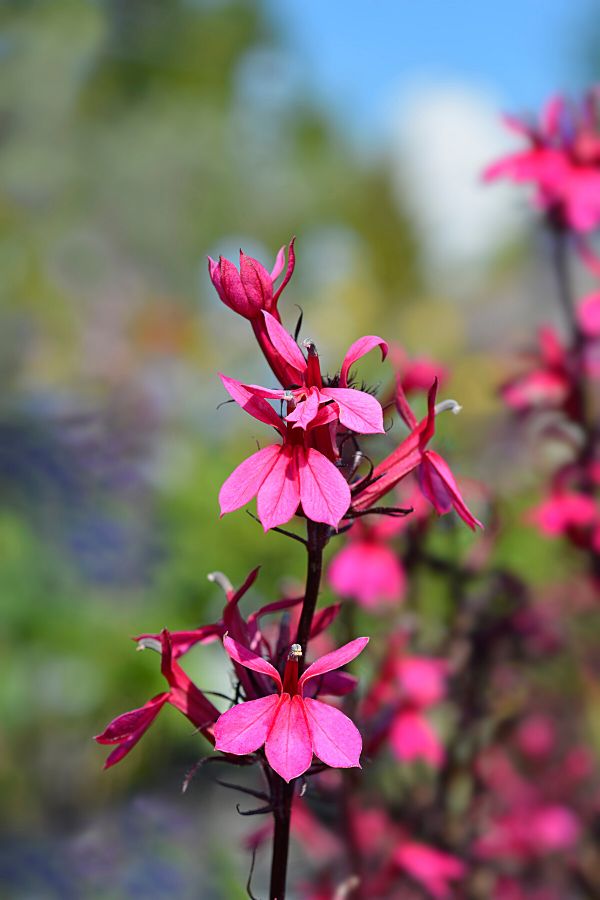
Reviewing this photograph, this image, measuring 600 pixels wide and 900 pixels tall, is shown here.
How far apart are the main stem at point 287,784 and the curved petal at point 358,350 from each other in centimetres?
6

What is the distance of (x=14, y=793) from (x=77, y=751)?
0.14 m

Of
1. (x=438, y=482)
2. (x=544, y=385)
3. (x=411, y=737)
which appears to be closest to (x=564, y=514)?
(x=544, y=385)

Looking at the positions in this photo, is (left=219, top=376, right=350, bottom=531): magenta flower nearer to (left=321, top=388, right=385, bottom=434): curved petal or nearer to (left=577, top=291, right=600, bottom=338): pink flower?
(left=321, top=388, right=385, bottom=434): curved petal

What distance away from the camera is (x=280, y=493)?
0.37 m

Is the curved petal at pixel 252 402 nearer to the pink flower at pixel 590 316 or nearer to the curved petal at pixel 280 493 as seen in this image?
the curved petal at pixel 280 493

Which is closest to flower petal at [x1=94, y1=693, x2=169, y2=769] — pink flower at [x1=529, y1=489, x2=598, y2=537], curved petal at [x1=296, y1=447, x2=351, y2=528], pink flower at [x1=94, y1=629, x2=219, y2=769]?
pink flower at [x1=94, y1=629, x2=219, y2=769]

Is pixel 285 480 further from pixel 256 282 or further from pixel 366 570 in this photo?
pixel 366 570

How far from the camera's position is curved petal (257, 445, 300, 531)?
0.36m

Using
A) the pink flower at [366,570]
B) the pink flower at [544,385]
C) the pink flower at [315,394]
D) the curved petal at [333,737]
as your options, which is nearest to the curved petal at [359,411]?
the pink flower at [315,394]

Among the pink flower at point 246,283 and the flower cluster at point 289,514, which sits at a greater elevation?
the pink flower at point 246,283

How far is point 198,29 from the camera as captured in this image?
1092 cm

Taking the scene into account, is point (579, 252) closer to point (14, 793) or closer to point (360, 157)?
point (14, 793)

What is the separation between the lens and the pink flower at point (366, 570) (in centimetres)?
75

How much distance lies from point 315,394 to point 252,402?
Result: 26 millimetres
